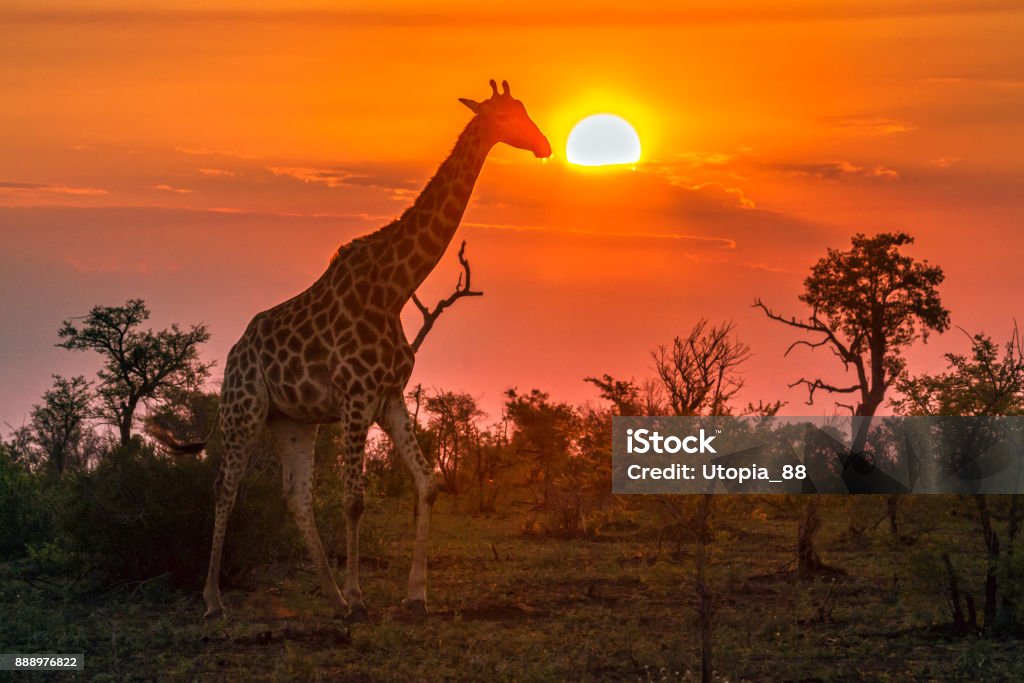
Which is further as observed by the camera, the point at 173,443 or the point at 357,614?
the point at 173,443

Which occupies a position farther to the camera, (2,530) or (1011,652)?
(2,530)

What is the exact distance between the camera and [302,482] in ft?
51.6

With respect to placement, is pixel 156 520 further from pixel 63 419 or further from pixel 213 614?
pixel 63 419

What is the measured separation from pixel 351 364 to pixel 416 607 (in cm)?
287

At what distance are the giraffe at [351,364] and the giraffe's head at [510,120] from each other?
0.01 m

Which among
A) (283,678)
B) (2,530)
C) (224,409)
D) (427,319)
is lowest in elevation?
(283,678)

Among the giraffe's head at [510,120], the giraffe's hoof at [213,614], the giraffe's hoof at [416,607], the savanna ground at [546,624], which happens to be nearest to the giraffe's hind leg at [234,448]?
the giraffe's hoof at [213,614]

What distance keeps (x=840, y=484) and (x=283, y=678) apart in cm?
1667

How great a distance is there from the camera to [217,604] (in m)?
14.8

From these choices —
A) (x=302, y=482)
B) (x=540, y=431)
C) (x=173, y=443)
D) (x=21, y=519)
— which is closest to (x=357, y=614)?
(x=302, y=482)

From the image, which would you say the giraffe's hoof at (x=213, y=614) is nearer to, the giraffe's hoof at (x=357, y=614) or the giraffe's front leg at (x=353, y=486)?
the giraffe's front leg at (x=353, y=486)

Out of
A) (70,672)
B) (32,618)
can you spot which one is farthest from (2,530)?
(70,672)

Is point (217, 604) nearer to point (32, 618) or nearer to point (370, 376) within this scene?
point (32, 618)

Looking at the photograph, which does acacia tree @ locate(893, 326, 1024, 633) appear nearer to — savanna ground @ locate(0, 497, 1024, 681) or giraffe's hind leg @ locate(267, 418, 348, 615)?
savanna ground @ locate(0, 497, 1024, 681)
